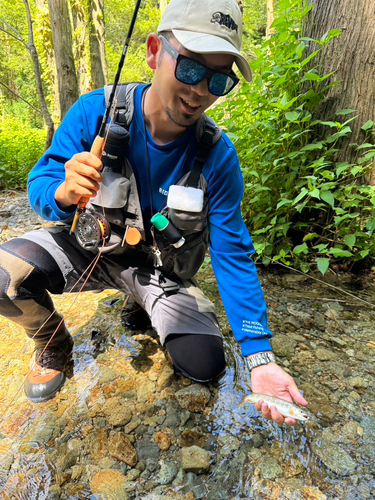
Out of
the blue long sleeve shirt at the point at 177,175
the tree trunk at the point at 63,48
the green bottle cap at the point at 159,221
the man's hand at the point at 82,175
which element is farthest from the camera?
the tree trunk at the point at 63,48

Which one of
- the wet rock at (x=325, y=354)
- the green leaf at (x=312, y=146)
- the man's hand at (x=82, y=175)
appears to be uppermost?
the man's hand at (x=82, y=175)

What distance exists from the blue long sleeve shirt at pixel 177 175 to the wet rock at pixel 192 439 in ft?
2.21

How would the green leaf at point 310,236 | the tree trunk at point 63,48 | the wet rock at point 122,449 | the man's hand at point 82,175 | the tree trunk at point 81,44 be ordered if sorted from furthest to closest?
the tree trunk at point 81,44 < the tree trunk at point 63,48 < the green leaf at point 310,236 < the wet rock at point 122,449 < the man's hand at point 82,175

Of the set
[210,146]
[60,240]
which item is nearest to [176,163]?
[210,146]

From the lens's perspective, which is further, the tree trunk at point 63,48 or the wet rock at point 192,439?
the tree trunk at point 63,48

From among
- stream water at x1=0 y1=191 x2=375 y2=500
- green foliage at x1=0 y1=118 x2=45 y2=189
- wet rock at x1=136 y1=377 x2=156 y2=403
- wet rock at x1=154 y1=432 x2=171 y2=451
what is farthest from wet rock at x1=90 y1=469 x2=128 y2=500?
green foliage at x1=0 y1=118 x2=45 y2=189

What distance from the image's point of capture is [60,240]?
92.2 inches

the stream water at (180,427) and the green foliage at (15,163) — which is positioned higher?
the stream water at (180,427)

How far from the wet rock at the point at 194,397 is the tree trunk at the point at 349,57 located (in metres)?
2.51

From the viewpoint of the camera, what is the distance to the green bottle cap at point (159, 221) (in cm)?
218

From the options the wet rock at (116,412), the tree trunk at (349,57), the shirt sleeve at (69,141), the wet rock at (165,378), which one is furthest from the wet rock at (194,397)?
the tree trunk at (349,57)

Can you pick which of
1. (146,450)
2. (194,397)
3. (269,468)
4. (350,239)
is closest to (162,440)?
(146,450)

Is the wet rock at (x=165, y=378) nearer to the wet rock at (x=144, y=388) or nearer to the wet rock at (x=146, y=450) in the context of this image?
the wet rock at (x=144, y=388)

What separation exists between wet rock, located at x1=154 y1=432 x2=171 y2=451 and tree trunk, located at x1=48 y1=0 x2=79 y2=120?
6.44 meters
